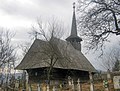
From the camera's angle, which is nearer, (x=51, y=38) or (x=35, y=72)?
(x=51, y=38)

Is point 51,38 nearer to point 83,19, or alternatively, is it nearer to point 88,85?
point 88,85

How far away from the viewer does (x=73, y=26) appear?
4853cm

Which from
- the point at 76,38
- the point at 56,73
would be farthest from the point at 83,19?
the point at 76,38

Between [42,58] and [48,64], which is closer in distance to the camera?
[48,64]

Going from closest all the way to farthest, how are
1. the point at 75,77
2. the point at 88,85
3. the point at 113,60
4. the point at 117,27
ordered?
the point at 117,27 < the point at 88,85 < the point at 75,77 < the point at 113,60

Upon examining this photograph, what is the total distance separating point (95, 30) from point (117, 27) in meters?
1.50

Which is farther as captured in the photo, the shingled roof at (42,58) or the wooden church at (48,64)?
the shingled roof at (42,58)

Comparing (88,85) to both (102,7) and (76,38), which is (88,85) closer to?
(102,7)

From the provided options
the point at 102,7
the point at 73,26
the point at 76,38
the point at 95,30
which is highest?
the point at 73,26

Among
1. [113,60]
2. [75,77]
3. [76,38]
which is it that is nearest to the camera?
[75,77]

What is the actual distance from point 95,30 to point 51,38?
41.3 ft

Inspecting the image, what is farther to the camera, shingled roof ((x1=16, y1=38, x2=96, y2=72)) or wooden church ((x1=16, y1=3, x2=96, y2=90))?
shingled roof ((x1=16, y1=38, x2=96, y2=72))

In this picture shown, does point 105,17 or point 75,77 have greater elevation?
point 105,17

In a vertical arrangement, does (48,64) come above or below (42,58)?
below
